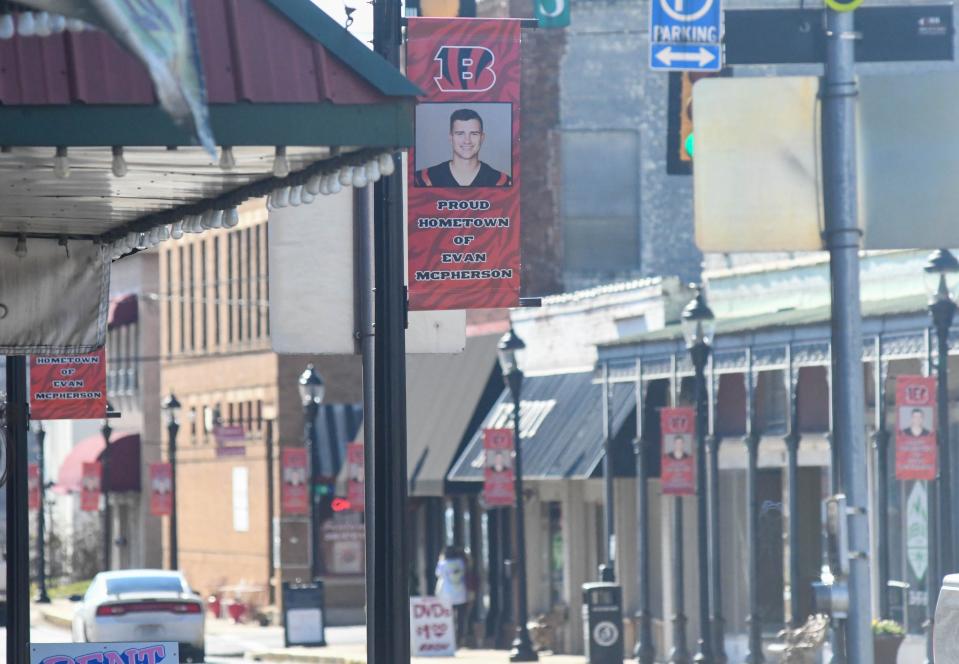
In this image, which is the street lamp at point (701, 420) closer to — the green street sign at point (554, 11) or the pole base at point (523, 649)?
the green street sign at point (554, 11)

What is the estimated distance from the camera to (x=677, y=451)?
29.8 meters

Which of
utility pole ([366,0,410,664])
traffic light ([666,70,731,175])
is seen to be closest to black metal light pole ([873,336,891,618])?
traffic light ([666,70,731,175])

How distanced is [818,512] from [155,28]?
2405 cm

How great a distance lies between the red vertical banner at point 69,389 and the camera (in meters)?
26.1

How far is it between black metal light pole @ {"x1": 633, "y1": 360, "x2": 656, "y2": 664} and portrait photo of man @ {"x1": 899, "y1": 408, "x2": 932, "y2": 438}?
28.7 ft

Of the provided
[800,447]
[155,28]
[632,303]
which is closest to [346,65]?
[155,28]

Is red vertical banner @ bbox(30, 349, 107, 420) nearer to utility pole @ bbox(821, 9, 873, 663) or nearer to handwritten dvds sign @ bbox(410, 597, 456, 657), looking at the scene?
handwritten dvds sign @ bbox(410, 597, 456, 657)

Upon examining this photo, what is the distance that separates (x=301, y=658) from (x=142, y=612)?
5757mm

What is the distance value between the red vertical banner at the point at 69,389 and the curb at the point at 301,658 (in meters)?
9.28

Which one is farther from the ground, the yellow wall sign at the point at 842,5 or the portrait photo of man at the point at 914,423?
the yellow wall sign at the point at 842,5

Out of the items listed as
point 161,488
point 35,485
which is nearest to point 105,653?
point 161,488

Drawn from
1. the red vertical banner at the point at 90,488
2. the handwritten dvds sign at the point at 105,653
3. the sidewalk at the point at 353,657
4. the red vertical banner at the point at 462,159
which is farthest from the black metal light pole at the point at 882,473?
the red vertical banner at the point at 90,488

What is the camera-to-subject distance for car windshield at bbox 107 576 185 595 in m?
32.4

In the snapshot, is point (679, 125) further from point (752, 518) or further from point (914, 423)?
point (914, 423)
